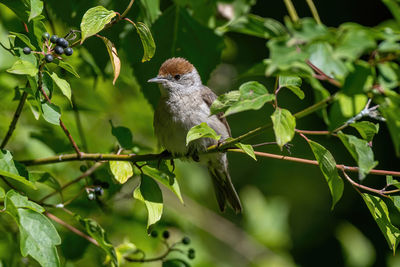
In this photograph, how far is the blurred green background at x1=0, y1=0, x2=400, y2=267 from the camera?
3041 mm

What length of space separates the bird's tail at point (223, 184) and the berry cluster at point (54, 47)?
87.7 inches

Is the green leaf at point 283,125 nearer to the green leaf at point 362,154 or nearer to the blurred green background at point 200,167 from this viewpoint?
the green leaf at point 362,154

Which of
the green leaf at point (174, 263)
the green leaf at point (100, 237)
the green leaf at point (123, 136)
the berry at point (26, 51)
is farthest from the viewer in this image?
the green leaf at point (174, 263)

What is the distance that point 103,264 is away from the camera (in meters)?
2.96

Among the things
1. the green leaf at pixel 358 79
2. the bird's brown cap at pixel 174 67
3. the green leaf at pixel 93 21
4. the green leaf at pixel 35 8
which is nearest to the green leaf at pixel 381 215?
the green leaf at pixel 358 79

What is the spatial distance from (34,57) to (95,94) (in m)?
1.84

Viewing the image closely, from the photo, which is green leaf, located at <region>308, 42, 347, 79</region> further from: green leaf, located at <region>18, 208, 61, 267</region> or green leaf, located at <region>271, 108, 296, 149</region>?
green leaf, located at <region>18, 208, 61, 267</region>

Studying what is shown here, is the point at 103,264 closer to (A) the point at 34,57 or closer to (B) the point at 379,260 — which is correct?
(A) the point at 34,57

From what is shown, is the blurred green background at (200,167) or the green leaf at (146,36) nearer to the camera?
the green leaf at (146,36)

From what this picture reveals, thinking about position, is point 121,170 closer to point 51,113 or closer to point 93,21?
point 51,113

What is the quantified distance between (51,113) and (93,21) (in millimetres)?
452

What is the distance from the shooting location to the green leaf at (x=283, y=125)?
1.74 meters

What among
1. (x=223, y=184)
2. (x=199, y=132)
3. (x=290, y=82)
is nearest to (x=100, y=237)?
(x=199, y=132)

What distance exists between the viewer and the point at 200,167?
20.8 ft
